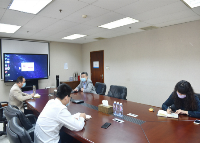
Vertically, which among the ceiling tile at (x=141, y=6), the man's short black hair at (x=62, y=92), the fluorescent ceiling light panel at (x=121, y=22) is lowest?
the man's short black hair at (x=62, y=92)

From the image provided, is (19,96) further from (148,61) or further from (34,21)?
(148,61)

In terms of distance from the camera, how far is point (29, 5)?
279 centimetres

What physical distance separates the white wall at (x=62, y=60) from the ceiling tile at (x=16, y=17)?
Result: 315 cm

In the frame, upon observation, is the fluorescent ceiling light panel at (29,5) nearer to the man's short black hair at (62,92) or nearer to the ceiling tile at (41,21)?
the ceiling tile at (41,21)

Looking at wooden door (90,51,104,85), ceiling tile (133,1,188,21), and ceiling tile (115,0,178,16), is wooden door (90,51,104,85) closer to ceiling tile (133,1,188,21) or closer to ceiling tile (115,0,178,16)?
ceiling tile (133,1,188,21)

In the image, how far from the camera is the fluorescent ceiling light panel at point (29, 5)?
8.64 ft

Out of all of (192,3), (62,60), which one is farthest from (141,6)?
(62,60)

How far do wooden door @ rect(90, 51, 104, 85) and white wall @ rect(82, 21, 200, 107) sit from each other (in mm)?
258

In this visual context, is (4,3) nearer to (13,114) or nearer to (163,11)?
(13,114)

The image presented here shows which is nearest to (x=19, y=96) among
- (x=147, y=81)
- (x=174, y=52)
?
(x=147, y=81)

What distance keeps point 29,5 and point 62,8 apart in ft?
2.01

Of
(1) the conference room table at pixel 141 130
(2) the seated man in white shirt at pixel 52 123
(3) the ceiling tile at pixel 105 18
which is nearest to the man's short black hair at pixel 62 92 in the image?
(2) the seated man in white shirt at pixel 52 123

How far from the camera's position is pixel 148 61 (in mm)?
5086

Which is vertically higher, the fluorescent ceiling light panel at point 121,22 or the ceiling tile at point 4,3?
the fluorescent ceiling light panel at point 121,22
